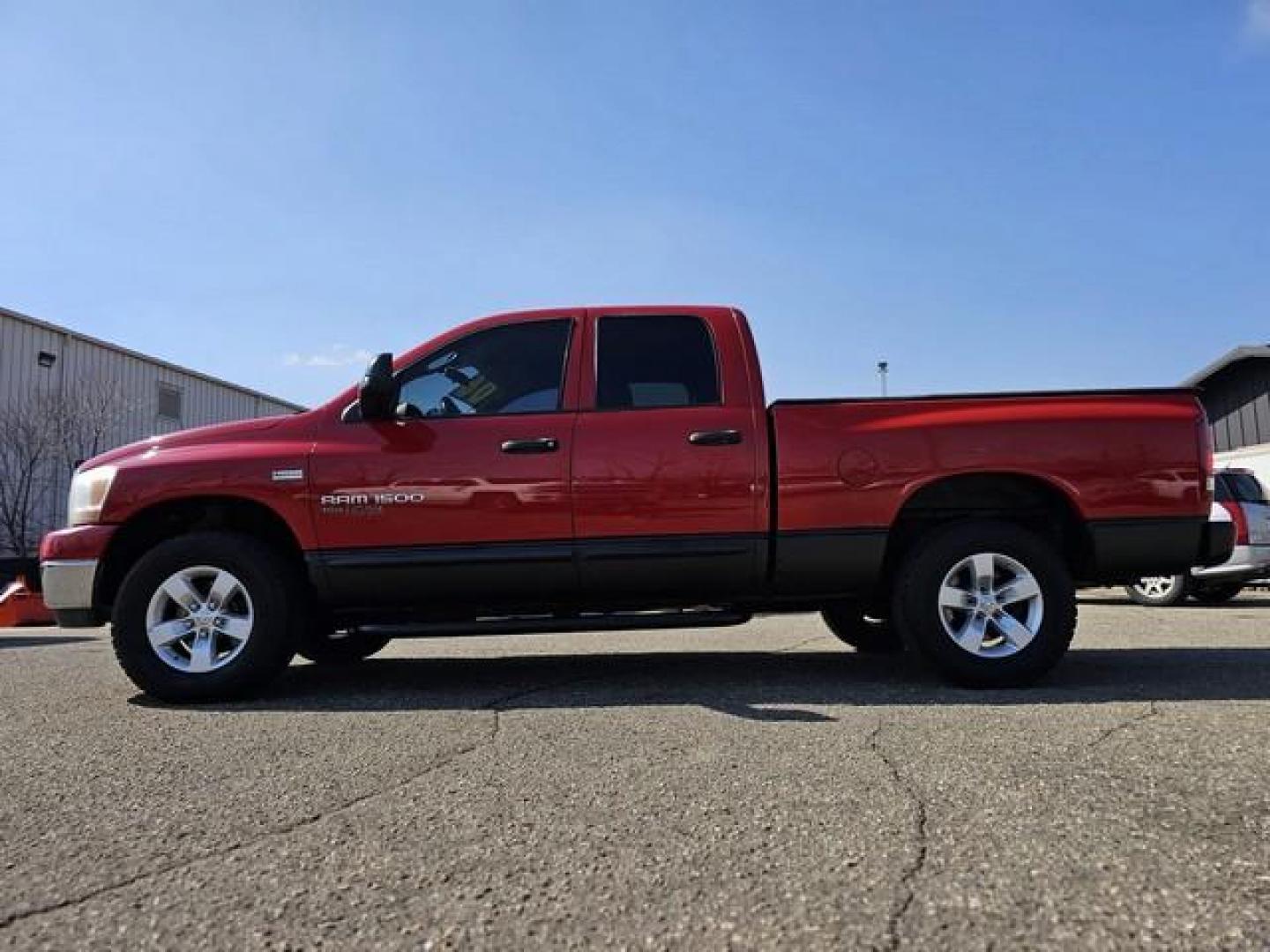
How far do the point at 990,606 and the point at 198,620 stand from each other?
159 inches

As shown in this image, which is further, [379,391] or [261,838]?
[379,391]

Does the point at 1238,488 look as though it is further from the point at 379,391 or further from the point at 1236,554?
the point at 379,391

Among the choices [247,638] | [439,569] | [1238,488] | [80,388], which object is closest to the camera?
[247,638]

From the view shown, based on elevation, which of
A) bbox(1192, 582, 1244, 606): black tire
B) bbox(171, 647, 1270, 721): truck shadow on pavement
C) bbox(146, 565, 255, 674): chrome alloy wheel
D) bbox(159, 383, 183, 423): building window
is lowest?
bbox(1192, 582, 1244, 606): black tire

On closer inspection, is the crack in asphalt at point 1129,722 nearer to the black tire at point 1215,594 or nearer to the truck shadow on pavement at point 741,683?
the truck shadow on pavement at point 741,683

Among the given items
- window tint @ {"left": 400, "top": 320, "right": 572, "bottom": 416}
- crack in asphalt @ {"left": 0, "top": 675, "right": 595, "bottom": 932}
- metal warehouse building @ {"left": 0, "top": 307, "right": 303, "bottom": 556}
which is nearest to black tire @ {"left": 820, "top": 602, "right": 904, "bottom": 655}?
window tint @ {"left": 400, "top": 320, "right": 572, "bottom": 416}

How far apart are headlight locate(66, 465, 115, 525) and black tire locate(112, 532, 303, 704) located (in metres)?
0.39

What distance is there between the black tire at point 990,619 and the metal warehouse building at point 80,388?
956 inches

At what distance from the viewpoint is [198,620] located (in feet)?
14.9

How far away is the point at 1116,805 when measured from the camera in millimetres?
2578

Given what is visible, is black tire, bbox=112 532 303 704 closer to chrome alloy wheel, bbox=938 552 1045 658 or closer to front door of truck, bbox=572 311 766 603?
front door of truck, bbox=572 311 766 603

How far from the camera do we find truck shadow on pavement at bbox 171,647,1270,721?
166 inches

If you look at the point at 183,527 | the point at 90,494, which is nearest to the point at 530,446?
the point at 183,527

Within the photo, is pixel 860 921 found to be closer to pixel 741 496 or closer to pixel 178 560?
pixel 741 496
